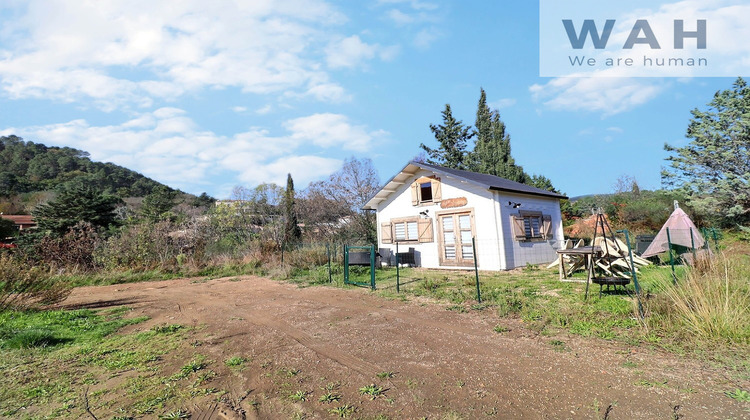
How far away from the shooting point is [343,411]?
8.90 ft

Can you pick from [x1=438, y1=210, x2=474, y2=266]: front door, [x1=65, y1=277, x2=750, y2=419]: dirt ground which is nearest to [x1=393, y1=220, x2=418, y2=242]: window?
[x1=438, y1=210, x2=474, y2=266]: front door

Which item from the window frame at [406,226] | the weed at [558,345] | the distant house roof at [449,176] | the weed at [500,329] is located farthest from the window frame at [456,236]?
the weed at [558,345]

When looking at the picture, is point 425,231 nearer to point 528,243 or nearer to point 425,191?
point 425,191

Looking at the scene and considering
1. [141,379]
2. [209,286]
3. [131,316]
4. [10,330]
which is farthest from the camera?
[209,286]

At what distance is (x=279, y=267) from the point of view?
41.7ft

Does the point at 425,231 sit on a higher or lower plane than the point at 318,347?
higher

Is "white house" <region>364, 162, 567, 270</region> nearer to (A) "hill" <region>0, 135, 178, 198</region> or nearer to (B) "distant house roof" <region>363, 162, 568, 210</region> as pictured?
(B) "distant house roof" <region>363, 162, 568, 210</region>

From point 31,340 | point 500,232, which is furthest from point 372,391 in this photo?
point 500,232

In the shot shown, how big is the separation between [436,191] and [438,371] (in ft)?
33.9

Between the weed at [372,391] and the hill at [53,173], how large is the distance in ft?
154

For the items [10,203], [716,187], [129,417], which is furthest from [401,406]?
[10,203]

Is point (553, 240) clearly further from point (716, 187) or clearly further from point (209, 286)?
point (209, 286)

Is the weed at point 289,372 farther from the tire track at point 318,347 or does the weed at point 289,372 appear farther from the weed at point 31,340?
the weed at point 31,340

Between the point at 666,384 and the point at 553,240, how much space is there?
12.5 meters
